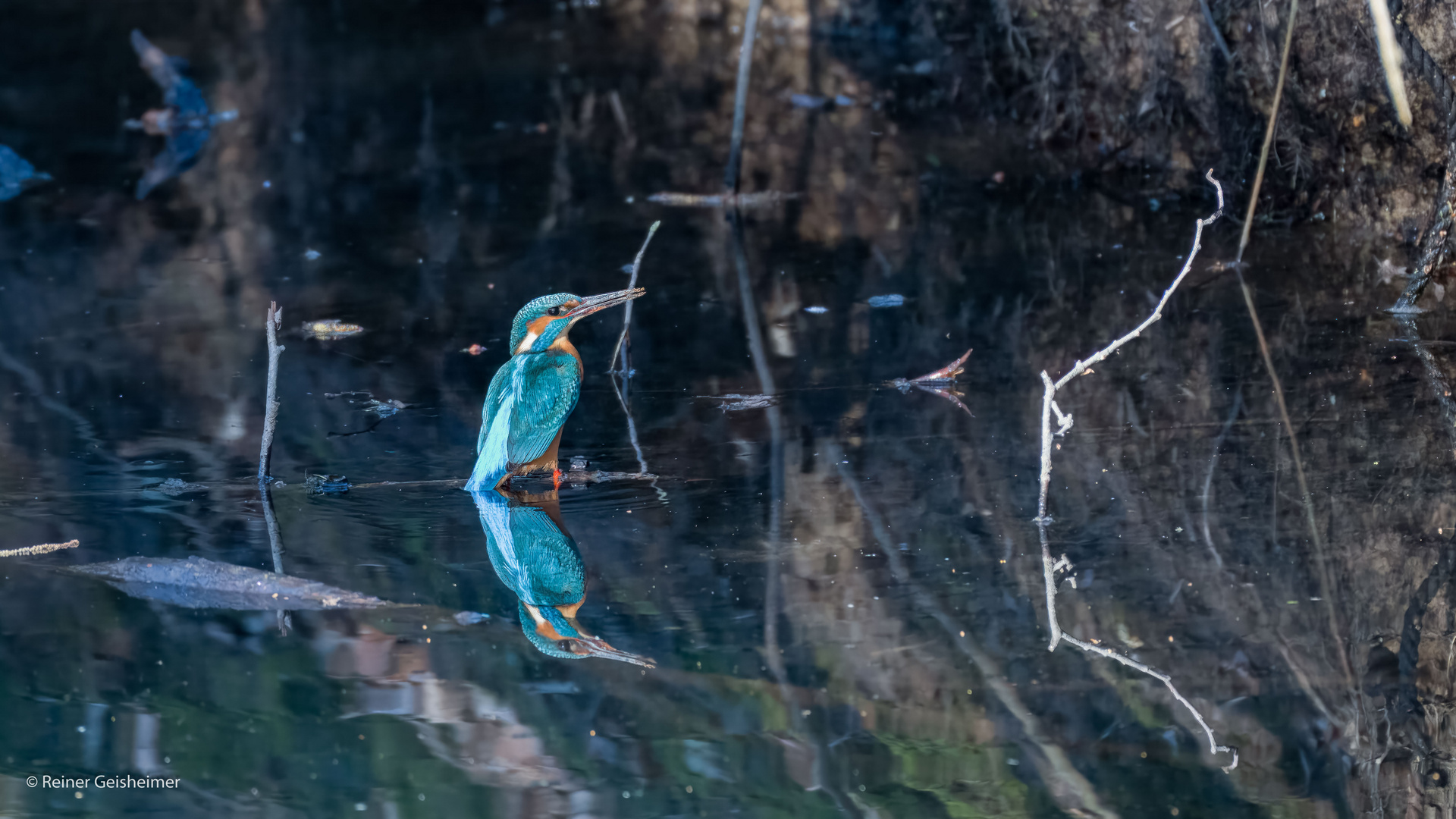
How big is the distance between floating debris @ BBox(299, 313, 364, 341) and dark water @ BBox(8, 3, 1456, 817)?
4.0 inches

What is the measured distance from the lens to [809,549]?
4172 millimetres

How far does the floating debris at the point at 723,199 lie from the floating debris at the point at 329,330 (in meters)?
2.89

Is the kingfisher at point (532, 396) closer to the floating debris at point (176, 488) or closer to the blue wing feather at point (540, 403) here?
the blue wing feather at point (540, 403)

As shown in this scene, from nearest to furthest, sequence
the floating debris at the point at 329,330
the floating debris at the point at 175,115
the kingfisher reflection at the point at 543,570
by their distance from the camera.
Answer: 1. the kingfisher reflection at the point at 543,570
2. the floating debris at the point at 329,330
3. the floating debris at the point at 175,115

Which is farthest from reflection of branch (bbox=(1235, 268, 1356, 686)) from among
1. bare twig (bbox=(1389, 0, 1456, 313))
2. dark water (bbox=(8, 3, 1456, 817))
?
bare twig (bbox=(1389, 0, 1456, 313))

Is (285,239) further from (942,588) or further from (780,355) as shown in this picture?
(942,588)

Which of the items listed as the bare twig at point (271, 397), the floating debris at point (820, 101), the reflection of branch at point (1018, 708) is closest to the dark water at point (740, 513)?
the reflection of branch at point (1018, 708)

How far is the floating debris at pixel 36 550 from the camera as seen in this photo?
420cm

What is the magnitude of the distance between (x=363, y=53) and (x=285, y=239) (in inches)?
273

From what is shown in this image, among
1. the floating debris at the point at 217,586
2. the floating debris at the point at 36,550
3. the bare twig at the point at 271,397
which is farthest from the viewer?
the bare twig at the point at 271,397

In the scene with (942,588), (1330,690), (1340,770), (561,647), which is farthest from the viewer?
(942,588)

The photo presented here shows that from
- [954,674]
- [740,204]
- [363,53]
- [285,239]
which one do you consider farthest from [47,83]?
[954,674]

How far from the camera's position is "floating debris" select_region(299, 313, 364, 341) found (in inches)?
262

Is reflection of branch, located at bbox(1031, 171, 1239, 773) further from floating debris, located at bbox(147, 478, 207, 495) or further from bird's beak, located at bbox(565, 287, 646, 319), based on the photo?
floating debris, located at bbox(147, 478, 207, 495)
